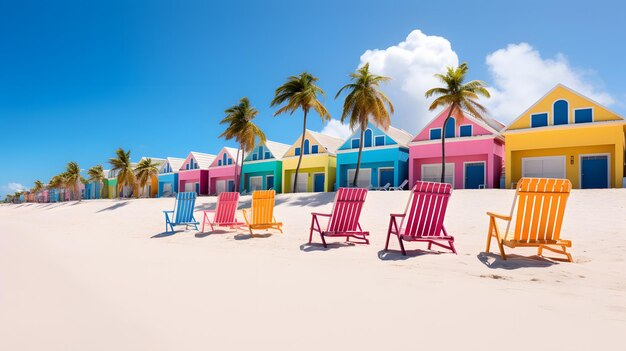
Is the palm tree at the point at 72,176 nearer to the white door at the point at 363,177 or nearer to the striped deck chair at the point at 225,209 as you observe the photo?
the white door at the point at 363,177

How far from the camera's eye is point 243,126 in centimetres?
3175

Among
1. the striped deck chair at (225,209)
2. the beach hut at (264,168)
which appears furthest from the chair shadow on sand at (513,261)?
the beach hut at (264,168)

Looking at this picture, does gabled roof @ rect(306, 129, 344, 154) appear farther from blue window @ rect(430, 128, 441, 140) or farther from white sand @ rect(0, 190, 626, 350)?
white sand @ rect(0, 190, 626, 350)

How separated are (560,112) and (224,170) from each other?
29.1 m

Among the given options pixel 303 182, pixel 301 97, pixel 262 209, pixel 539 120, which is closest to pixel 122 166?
pixel 303 182

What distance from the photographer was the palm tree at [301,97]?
87.1 feet

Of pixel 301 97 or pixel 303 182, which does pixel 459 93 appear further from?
pixel 303 182

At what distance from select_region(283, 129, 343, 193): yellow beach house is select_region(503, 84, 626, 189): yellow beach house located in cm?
1349

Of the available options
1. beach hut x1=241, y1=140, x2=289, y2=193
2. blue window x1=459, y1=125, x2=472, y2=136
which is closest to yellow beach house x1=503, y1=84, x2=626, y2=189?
blue window x1=459, y1=125, x2=472, y2=136

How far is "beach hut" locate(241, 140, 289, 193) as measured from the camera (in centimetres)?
3466

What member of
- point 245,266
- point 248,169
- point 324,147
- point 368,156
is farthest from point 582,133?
point 248,169

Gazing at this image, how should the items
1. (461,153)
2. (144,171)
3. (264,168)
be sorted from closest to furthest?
(461,153)
(264,168)
(144,171)

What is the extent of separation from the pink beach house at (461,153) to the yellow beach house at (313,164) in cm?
762

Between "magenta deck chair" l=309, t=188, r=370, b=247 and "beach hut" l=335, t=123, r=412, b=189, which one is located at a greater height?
"beach hut" l=335, t=123, r=412, b=189
